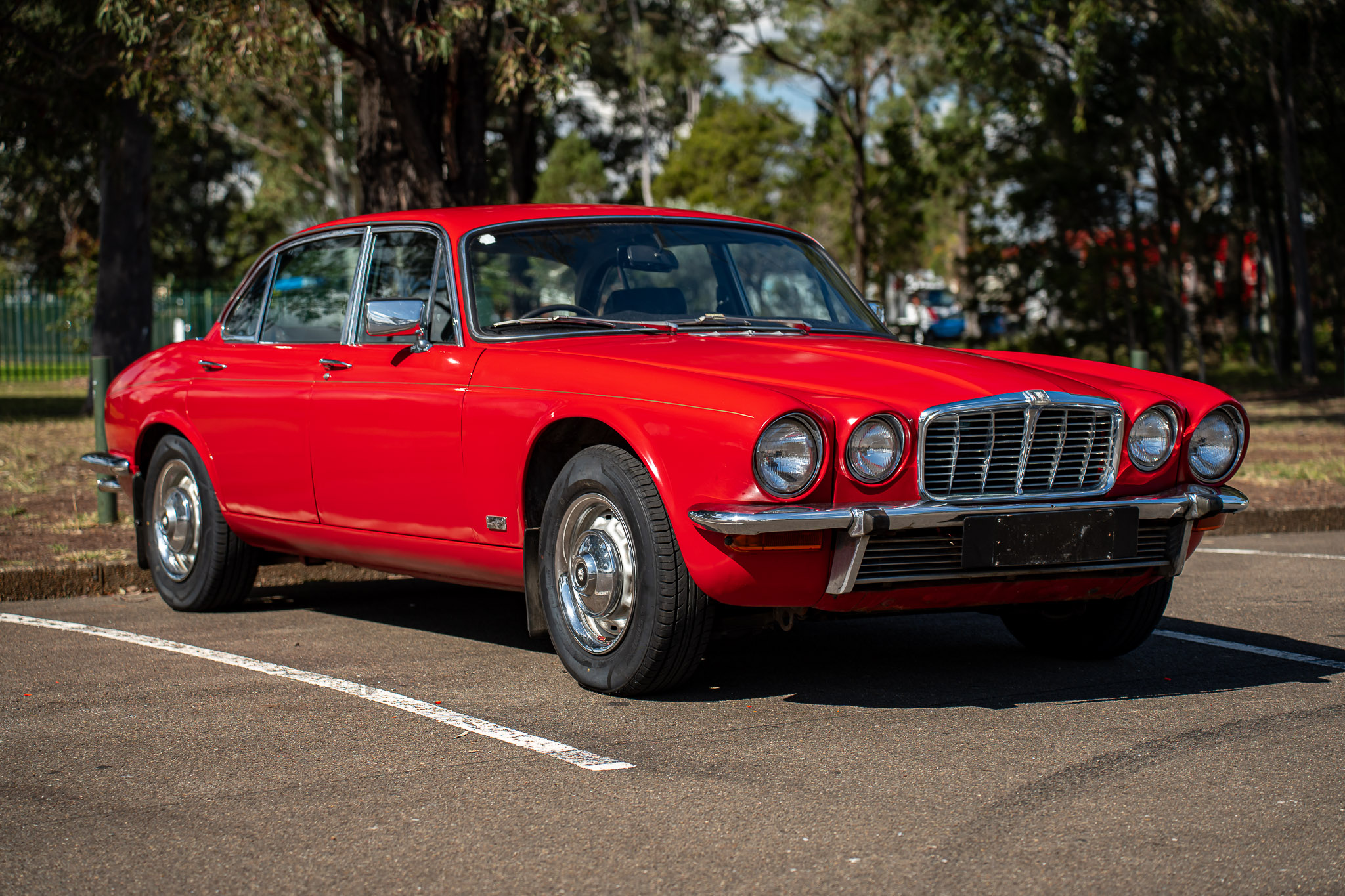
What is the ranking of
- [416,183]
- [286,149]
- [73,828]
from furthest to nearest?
[286,149], [416,183], [73,828]

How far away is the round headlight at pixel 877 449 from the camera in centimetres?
447

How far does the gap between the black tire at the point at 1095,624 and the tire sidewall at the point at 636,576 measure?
1598 mm

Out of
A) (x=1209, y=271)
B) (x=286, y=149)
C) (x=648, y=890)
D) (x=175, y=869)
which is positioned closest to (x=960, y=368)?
(x=648, y=890)

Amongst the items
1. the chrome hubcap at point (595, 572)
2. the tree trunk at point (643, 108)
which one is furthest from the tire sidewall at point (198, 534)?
the tree trunk at point (643, 108)

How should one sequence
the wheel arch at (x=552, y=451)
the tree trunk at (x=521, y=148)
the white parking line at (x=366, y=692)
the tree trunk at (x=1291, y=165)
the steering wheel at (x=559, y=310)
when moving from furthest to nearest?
the tree trunk at (x=1291, y=165), the tree trunk at (x=521, y=148), the steering wheel at (x=559, y=310), the wheel arch at (x=552, y=451), the white parking line at (x=366, y=692)

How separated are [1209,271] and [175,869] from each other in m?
27.5

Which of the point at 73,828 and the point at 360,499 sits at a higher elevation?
the point at 360,499

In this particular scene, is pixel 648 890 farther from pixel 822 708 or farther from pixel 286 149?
pixel 286 149

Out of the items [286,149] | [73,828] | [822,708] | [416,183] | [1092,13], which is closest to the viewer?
[73,828]

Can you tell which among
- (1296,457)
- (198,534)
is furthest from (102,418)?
(1296,457)

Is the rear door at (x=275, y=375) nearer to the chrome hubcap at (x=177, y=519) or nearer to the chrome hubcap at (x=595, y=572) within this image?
the chrome hubcap at (x=177, y=519)

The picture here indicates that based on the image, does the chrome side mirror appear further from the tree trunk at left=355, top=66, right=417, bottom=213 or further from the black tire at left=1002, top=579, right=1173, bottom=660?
the tree trunk at left=355, top=66, right=417, bottom=213

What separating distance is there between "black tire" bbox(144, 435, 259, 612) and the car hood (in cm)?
232

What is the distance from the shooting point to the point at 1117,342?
27078 millimetres
